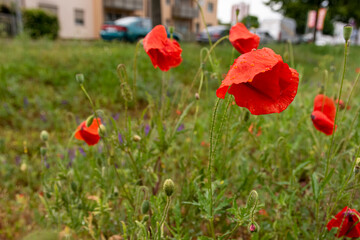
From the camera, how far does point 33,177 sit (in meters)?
1.94

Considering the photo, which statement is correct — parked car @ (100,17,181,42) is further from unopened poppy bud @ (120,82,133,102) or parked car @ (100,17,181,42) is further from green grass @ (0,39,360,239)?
unopened poppy bud @ (120,82,133,102)

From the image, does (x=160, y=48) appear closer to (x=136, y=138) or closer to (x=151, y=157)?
(x=136, y=138)

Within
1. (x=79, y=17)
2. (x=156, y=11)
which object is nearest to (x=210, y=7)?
(x=79, y=17)

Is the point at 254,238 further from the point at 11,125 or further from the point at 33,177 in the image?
the point at 11,125

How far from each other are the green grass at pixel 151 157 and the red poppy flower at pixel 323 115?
0.06m

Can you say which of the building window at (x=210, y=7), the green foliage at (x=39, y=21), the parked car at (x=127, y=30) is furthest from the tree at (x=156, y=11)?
the building window at (x=210, y=7)

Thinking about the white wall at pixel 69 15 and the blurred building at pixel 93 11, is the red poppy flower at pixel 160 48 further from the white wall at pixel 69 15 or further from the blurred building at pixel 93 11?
the white wall at pixel 69 15

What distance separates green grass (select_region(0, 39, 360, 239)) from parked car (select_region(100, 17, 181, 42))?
6.56 m

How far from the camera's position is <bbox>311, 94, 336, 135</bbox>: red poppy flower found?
100 cm

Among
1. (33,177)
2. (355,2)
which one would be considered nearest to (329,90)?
(33,177)

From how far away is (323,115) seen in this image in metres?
1.02

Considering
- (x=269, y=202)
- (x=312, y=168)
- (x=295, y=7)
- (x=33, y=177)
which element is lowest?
(x=33, y=177)

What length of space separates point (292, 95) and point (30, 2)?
1865 cm

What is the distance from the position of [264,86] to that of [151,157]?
2.21ft
